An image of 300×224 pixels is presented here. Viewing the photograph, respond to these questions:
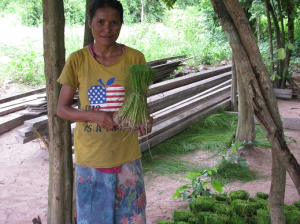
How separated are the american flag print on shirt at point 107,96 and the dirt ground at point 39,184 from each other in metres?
1.52

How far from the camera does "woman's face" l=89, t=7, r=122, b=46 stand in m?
1.81

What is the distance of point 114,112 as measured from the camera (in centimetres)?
185

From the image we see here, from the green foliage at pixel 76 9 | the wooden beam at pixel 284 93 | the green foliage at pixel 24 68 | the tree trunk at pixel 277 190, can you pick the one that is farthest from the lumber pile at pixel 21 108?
the green foliage at pixel 76 9

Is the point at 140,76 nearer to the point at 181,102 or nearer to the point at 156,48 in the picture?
the point at 181,102

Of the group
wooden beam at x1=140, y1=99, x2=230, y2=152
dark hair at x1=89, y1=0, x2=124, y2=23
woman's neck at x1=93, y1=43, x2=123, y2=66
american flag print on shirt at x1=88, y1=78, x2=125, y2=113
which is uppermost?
dark hair at x1=89, y1=0, x2=124, y2=23

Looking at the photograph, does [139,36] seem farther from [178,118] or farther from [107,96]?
[107,96]

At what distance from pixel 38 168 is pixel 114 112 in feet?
10.1

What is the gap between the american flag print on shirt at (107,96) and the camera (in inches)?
72.7

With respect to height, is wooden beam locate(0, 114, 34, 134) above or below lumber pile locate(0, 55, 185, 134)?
below

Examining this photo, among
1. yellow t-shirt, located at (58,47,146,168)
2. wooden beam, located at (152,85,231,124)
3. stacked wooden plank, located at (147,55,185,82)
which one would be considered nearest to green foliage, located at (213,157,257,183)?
wooden beam, located at (152,85,231,124)

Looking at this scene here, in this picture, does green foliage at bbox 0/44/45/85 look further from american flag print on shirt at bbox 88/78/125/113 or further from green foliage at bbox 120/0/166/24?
green foliage at bbox 120/0/166/24

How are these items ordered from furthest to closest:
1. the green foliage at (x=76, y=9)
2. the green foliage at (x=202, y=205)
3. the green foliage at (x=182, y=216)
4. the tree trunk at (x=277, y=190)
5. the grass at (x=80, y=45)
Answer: the green foliage at (x=76, y=9)
the grass at (x=80, y=45)
the green foliage at (x=202, y=205)
the green foliage at (x=182, y=216)
the tree trunk at (x=277, y=190)

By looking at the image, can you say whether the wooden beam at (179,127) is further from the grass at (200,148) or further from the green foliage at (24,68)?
the green foliage at (24,68)

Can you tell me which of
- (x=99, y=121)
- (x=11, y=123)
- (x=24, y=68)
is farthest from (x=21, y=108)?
(x=99, y=121)
